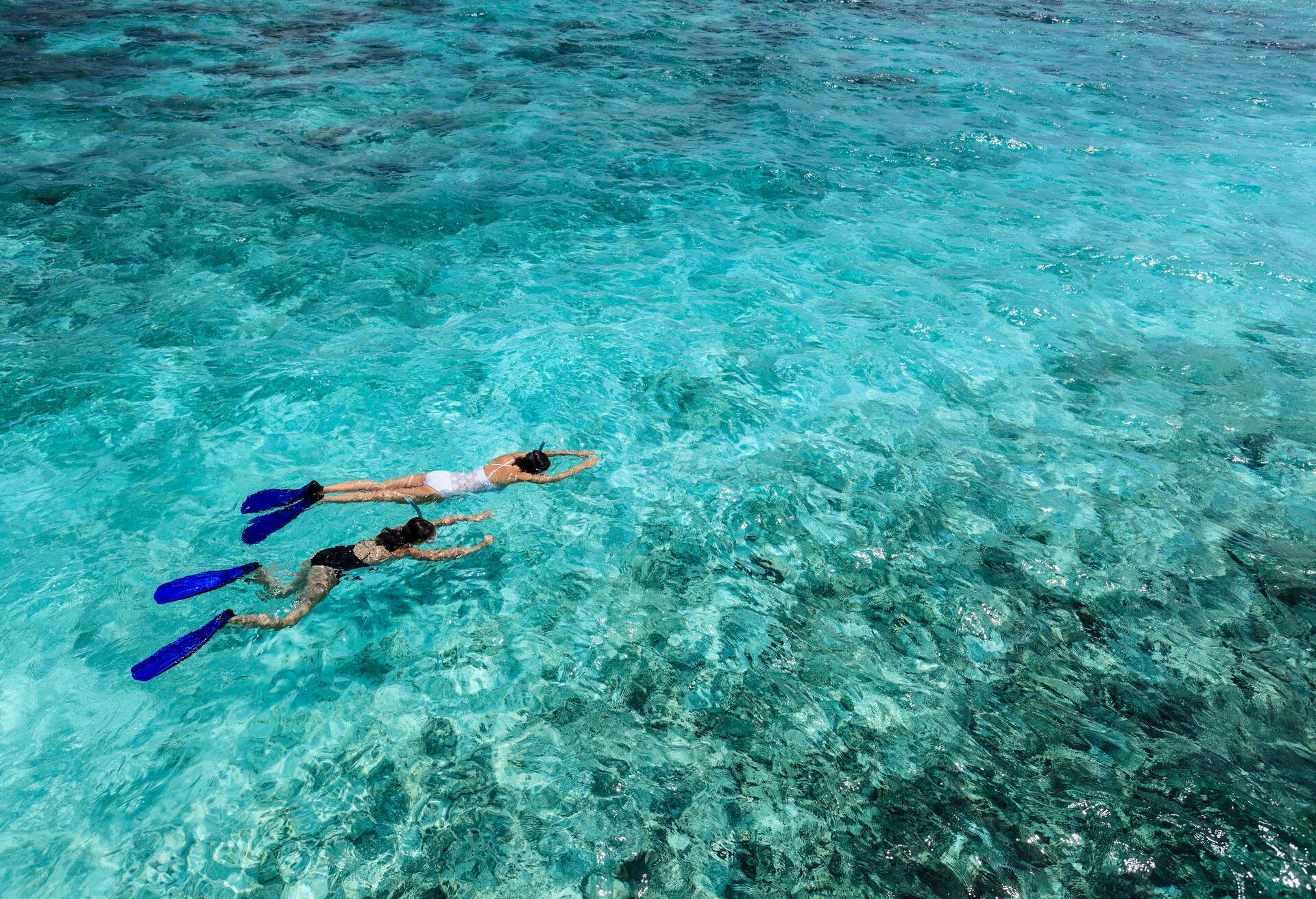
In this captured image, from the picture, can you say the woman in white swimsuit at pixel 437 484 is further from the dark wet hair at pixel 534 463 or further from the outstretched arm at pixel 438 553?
the outstretched arm at pixel 438 553

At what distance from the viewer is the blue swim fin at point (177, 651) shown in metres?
4.74

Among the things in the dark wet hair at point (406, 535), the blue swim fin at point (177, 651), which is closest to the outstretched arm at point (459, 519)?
the dark wet hair at point (406, 535)

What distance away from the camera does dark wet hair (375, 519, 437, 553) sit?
5285 millimetres

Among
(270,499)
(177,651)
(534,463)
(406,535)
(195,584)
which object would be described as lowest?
(177,651)

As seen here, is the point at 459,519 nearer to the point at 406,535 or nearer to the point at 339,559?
the point at 406,535

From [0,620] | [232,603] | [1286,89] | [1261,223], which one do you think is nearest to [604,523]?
[232,603]

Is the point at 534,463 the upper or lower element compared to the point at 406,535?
upper

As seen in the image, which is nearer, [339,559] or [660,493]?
[339,559]

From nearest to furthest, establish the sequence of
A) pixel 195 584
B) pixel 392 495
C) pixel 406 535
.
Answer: pixel 195 584
pixel 406 535
pixel 392 495

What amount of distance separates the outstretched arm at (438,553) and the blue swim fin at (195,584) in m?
1.12

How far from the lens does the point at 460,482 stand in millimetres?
5875

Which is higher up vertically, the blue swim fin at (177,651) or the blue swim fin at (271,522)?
the blue swim fin at (271,522)

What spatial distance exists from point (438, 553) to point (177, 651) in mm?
1728

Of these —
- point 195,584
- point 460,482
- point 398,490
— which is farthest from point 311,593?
point 460,482
